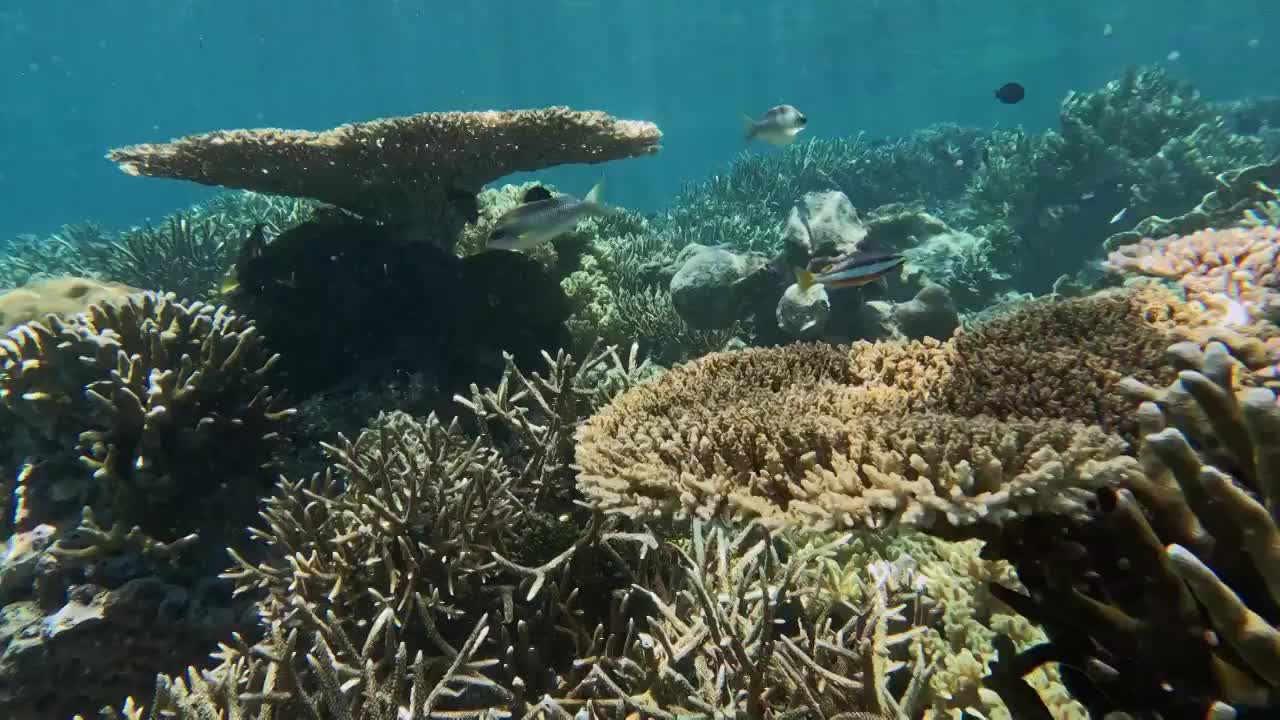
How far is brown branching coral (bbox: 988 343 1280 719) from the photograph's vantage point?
136cm

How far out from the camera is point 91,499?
12.7ft

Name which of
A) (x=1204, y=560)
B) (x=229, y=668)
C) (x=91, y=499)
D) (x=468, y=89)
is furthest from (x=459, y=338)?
(x=468, y=89)

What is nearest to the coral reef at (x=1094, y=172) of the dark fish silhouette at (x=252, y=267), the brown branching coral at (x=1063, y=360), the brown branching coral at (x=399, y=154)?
the brown branching coral at (x=399, y=154)

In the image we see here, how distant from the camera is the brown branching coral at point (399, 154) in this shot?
4730 mm

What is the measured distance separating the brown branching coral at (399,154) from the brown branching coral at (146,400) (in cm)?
125

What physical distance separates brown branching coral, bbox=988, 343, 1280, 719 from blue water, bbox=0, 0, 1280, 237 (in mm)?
48973

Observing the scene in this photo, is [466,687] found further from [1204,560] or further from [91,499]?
[91,499]

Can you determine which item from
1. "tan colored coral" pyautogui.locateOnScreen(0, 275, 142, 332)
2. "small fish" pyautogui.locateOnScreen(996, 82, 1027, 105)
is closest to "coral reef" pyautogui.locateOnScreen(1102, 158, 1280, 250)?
"small fish" pyautogui.locateOnScreen(996, 82, 1027, 105)

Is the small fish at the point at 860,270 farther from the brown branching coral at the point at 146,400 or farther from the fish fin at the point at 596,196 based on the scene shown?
the brown branching coral at the point at 146,400

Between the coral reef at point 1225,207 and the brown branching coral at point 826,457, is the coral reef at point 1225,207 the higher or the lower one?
the higher one

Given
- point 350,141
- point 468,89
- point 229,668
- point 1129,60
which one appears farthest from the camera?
point 468,89

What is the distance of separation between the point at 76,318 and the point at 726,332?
5.78 metres

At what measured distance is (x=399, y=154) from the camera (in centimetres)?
488

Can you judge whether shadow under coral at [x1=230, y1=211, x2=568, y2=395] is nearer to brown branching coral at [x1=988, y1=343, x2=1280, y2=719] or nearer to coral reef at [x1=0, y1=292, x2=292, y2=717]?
coral reef at [x1=0, y1=292, x2=292, y2=717]
